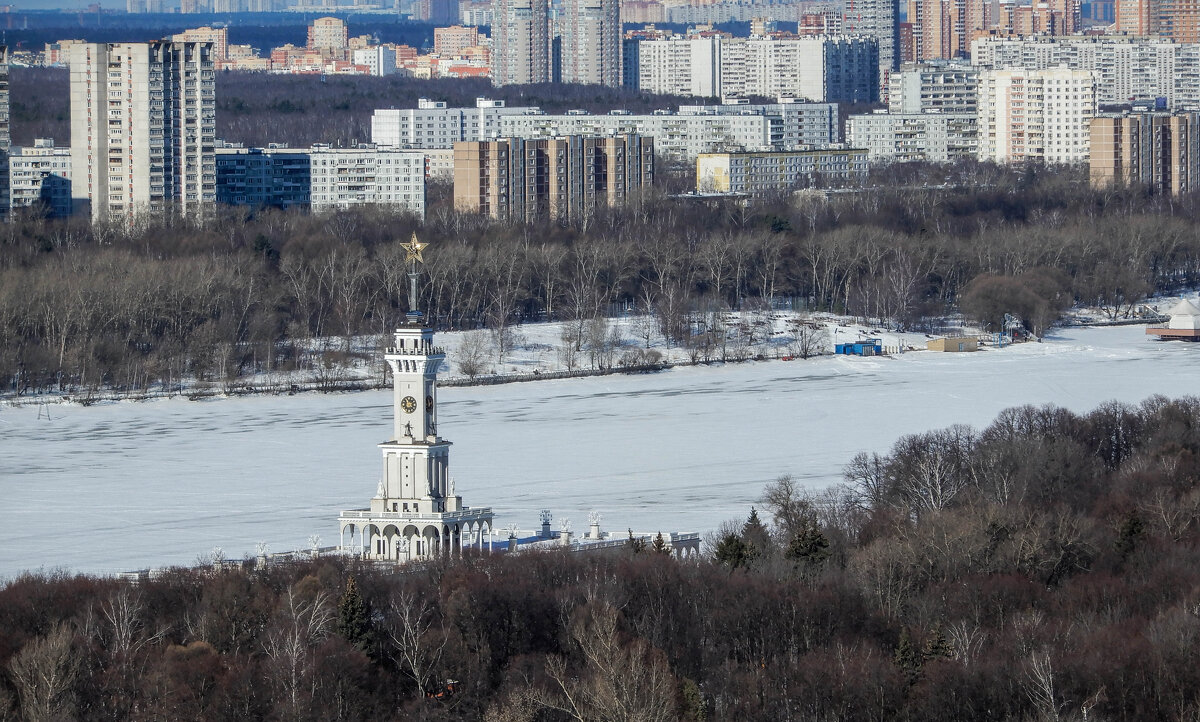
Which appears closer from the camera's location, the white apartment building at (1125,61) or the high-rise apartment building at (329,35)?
the white apartment building at (1125,61)

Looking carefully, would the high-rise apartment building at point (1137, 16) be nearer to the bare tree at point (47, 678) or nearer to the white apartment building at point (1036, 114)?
the white apartment building at point (1036, 114)

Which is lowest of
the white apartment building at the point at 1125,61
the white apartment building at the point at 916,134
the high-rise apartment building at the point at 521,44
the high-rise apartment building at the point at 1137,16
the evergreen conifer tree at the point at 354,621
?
the evergreen conifer tree at the point at 354,621

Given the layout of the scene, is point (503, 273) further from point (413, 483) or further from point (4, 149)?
point (413, 483)

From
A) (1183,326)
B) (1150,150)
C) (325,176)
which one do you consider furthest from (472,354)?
(1150,150)

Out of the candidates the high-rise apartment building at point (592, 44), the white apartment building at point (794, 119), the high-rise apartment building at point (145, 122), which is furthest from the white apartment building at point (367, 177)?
the high-rise apartment building at point (592, 44)

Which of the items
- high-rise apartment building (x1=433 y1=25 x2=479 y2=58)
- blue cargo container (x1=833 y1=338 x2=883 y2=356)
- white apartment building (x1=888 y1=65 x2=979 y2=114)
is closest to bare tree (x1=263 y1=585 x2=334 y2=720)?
blue cargo container (x1=833 y1=338 x2=883 y2=356)

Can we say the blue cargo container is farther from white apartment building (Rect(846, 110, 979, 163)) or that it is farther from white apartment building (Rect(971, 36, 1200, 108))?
white apartment building (Rect(971, 36, 1200, 108))
